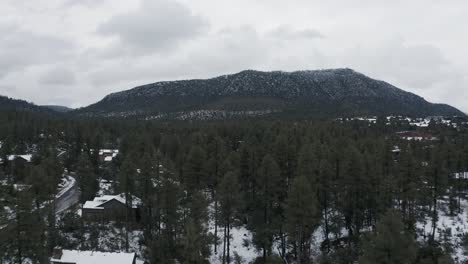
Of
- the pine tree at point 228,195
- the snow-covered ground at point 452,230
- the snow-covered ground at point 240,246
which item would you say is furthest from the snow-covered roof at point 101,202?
the snow-covered ground at point 452,230

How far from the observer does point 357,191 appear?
3872cm

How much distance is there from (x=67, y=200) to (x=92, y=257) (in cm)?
Answer: 2512

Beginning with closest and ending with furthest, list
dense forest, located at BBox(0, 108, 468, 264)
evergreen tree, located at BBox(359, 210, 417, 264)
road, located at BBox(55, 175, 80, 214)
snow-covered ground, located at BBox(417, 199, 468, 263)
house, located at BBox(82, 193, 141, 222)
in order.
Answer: evergreen tree, located at BBox(359, 210, 417, 264), dense forest, located at BBox(0, 108, 468, 264), snow-covered ground, located at BBox(417, 199, 468, 263), house, located at BBox(82, 193, 141, 222), road, located at BBox(55, 175, 80, 214)

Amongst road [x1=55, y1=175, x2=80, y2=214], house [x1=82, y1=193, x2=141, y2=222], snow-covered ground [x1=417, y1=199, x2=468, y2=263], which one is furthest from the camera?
road [x1=55, y1=175, x2=80, y2=214]

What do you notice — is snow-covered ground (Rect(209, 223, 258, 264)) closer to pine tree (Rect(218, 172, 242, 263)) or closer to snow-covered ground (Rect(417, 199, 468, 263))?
pine tree (Rect(218, 172, 242, 263))

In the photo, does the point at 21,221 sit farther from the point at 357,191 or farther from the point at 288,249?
the point at 357,191

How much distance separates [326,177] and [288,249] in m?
8.43

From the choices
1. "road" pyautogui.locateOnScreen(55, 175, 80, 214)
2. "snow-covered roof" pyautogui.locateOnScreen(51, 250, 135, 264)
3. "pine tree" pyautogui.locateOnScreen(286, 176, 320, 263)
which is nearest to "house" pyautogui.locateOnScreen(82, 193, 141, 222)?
"road" pyautogui.locateOnScreen(55, 175, 80, 214)

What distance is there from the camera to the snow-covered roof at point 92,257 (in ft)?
110

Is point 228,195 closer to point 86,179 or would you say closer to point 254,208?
point 254,208

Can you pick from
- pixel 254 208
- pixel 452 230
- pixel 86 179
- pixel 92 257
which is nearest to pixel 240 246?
pixel 254 208

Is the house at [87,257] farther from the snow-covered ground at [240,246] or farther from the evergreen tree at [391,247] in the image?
the evergreen tree at [391,247]

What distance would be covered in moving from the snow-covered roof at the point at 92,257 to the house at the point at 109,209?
9484 mm

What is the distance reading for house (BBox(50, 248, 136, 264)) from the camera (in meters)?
33.5
